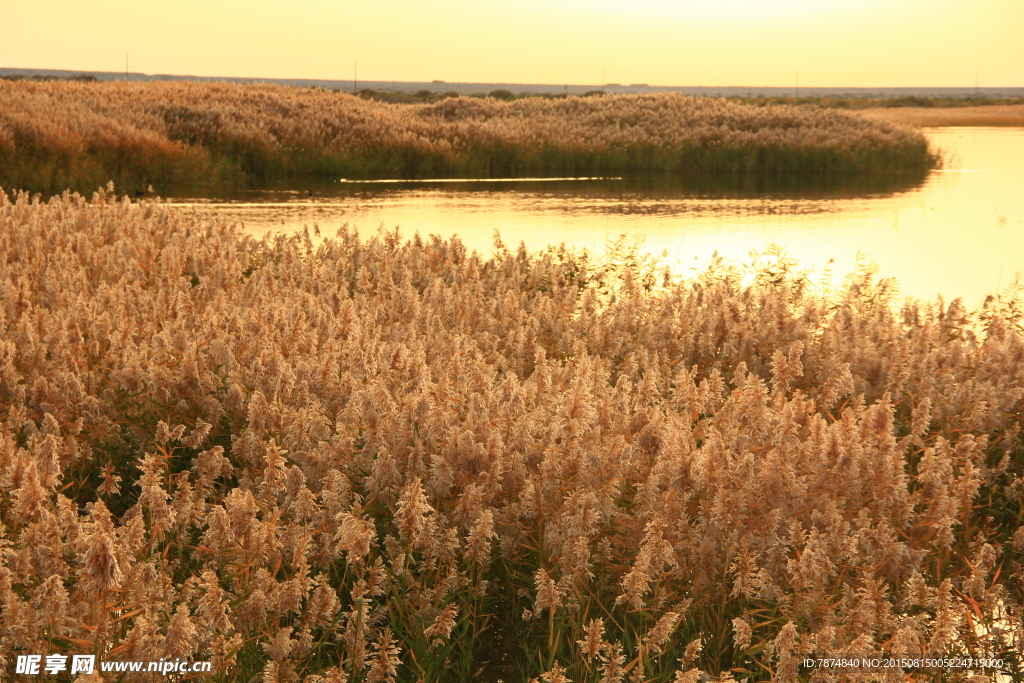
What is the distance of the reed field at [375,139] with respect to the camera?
18.1 meters

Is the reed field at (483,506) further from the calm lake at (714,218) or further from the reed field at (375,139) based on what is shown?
the reed field at (375,139)

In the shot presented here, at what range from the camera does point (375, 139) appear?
22.2 meters

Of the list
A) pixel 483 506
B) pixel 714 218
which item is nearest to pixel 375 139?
pixel 714 218

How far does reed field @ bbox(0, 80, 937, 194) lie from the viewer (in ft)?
59.4

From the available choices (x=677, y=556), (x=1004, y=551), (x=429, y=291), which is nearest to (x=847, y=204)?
(x=429, y=291)

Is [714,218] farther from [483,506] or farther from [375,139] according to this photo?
[483,506]

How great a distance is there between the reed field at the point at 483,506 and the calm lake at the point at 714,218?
407cm

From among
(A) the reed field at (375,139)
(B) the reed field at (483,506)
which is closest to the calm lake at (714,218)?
(A) the reed field at (375,139)

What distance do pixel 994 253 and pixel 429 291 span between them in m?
7.62

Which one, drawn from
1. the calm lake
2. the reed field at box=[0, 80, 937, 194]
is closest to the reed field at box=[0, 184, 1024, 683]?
the calm lake

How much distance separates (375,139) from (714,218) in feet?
33.3

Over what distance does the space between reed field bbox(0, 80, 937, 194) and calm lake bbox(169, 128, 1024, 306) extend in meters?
1.92

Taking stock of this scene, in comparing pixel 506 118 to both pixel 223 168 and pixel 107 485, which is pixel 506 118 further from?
pixel 107 485

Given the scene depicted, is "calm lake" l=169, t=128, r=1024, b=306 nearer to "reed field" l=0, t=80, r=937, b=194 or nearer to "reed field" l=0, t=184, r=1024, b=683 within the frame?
"reed field" l=0, t=80, r=937, b=194
